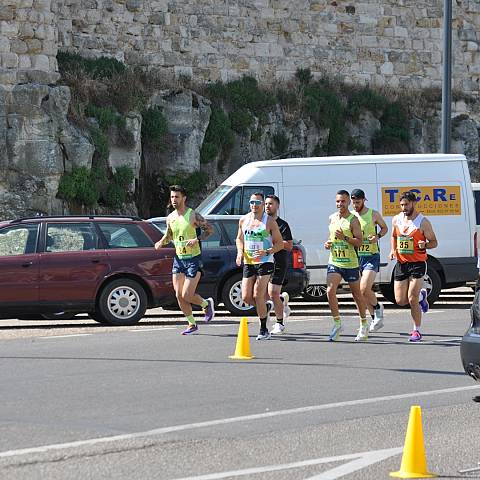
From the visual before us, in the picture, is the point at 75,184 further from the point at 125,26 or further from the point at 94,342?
the point at 94,342

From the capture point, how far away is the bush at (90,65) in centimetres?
2989

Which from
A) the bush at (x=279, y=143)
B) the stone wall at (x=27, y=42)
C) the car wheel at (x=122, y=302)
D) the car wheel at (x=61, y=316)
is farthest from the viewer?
the bush at (x=279, y=143)

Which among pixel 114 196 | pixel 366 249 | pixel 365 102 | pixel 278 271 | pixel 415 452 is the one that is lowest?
pixel 415 452

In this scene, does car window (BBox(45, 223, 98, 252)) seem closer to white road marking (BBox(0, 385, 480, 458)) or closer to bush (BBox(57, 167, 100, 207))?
white road marking (BBox(0, 385, 480, 458))

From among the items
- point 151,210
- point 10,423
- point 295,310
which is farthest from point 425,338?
point 151,210

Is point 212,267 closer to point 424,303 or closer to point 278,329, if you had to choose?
point 278,329

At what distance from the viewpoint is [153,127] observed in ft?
101

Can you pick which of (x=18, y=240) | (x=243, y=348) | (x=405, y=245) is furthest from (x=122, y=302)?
(x=243, y=348)

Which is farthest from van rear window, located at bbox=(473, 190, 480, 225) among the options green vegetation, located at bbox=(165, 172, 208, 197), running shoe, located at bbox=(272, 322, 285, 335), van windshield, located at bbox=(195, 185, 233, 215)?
green vegetation, located at bbox=(165, 172, 208, 197)

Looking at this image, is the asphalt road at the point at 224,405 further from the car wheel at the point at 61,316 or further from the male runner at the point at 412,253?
the car wheel at the point at 61,316

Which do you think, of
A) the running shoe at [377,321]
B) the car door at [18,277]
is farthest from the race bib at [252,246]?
the car door at [18,277]

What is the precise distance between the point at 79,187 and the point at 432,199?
9.49 metres

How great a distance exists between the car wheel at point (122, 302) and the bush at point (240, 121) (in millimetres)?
15634

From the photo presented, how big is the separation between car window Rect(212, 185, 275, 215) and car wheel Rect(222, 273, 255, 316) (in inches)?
83.7
